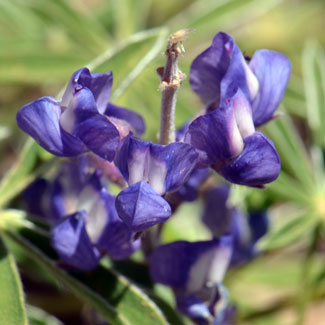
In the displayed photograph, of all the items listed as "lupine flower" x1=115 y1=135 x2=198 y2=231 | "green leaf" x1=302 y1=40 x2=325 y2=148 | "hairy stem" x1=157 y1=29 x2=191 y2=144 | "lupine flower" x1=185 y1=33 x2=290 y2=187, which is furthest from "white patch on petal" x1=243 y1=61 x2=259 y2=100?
"green leaf" x1=302 y1=40 x2=325 y2=148

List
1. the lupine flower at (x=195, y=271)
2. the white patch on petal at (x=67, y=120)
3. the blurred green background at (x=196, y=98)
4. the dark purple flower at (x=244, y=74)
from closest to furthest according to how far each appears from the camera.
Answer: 1. the white patch on petal at (x=67, y=120)
2. the dark purple flower at (x=244, y=74)
3. the lupine flower at (x=195, y=271)
4. the blurred green background at (x=196, y=98)

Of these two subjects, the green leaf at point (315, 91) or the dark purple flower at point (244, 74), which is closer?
the dark purple flower at point (244, 74)

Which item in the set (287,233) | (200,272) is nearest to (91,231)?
(200,272)

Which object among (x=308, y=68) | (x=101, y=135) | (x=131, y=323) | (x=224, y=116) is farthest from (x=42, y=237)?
(x=308, y=68)

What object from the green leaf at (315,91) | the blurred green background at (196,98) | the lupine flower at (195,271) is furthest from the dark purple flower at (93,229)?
the green leaf at (315,91)

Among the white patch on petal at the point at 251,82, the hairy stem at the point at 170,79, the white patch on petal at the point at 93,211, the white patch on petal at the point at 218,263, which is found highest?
the hairy stem at the point at 170,79

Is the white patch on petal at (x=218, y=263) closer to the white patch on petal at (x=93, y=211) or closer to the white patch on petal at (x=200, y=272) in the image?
the white patch on petal at (x=200, y=272)
